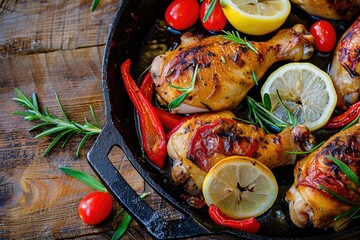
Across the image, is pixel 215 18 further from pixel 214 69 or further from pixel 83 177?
pixel 83 177


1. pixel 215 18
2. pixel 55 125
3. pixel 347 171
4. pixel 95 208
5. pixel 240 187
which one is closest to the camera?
pixel 347 171

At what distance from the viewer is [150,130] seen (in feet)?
9.50

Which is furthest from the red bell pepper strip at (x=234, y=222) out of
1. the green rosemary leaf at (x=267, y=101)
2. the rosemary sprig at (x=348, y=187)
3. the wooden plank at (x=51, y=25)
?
the wooden plank at (x=51, y=25)

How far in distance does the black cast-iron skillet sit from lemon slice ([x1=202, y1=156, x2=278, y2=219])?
0.11m

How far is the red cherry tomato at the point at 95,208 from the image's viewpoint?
118 inches

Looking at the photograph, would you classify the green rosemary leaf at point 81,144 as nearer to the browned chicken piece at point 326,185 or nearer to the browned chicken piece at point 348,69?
the browned chicken piece at point 326,185

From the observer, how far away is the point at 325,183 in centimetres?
260

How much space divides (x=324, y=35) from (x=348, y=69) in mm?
244

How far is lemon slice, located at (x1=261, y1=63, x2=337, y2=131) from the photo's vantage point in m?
2.86

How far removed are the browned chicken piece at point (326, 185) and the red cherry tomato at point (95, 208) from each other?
3.16 feet

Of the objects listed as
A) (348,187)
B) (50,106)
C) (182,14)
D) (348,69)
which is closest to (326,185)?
(348,187)

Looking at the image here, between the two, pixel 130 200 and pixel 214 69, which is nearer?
pixel 130 200

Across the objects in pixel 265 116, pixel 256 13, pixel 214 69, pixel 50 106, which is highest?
pixel 256 13

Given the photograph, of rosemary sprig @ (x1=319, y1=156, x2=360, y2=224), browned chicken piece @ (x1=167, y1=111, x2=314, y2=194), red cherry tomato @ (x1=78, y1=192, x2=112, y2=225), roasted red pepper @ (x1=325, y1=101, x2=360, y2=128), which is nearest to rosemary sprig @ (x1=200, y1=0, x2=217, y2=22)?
browned chicken piece @ (x1=167, y1=111, x2=314, y2=194)
